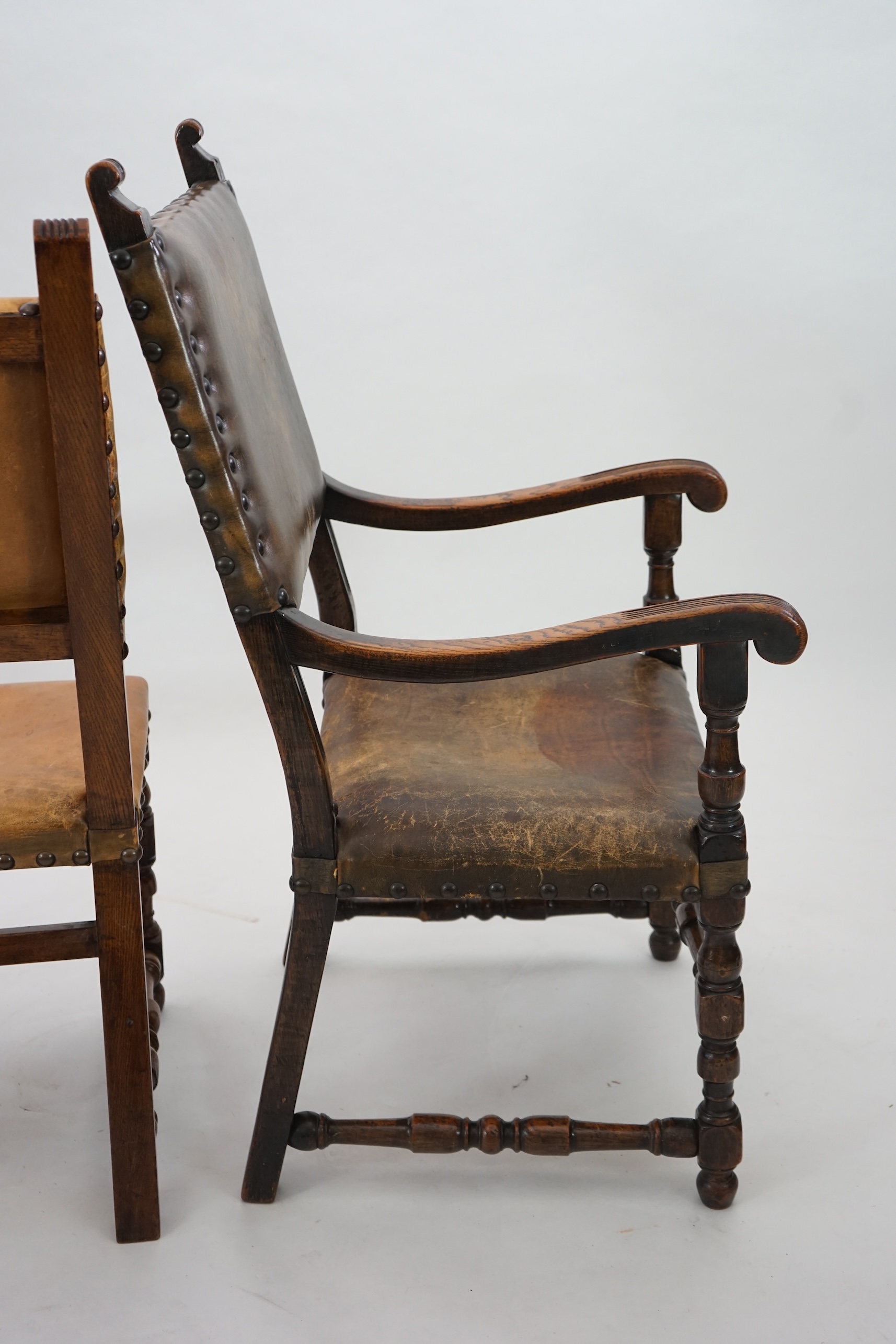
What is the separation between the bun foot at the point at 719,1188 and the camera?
1.80 m

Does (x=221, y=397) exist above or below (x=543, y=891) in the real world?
above

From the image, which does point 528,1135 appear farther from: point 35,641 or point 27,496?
point 27,496

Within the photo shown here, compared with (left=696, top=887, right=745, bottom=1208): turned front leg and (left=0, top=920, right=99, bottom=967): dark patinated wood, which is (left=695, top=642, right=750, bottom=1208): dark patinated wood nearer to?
(left=696, top=887, right=745, bottom=1208): turned front leg

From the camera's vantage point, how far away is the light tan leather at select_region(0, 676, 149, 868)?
63.3 inches

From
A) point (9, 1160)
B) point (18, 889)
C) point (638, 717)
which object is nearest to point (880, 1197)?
point (638, 717)

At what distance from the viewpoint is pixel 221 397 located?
5.07 feet

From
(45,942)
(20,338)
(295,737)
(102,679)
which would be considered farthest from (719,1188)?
(20,338)

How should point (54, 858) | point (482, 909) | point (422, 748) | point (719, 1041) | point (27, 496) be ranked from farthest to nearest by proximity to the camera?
point (482, 909) < point (422, 748) < point (719, 1041) < point (54, 858) < point (27, 496)

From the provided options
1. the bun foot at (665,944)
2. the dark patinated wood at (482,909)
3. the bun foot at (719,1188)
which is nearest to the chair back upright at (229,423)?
the dark patinated wood at (482,909)

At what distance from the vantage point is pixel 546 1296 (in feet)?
5.53

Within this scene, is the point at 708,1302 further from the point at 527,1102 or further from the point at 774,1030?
the point at 774,1030

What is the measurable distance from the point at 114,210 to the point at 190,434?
0.24 m

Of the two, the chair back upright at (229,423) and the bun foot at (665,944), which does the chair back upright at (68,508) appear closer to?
the chair back upright at (229,423)

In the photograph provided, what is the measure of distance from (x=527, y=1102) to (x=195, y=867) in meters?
0.94
